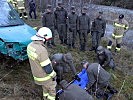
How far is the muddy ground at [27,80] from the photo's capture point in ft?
22.1

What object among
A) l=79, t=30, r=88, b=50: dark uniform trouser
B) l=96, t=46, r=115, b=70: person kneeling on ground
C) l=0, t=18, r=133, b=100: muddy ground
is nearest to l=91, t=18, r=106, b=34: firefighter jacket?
l=79, t=30, r=88, b=50: dark uniform trouser

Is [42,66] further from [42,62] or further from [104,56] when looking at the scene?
[104,56]

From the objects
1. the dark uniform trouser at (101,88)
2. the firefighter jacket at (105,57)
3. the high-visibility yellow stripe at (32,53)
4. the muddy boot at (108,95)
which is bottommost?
the muddy boot at (108,95)

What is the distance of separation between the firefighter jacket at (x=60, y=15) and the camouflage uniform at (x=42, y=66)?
4.84 metres

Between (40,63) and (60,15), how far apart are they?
5.10 m

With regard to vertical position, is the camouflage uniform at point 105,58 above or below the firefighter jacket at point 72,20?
below

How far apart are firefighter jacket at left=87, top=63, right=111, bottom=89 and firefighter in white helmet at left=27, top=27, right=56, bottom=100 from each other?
1454 millimetres

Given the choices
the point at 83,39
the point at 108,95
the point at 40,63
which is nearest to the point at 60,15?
the point at 83,39

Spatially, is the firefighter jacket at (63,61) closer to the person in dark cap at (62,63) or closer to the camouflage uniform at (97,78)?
the person in dark cap at (62,63)

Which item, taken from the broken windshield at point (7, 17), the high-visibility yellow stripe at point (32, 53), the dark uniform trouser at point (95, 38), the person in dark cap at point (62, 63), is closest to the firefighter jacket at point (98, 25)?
the dark uniform trouser at point (95, 38)

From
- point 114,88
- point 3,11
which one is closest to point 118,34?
point 114,88

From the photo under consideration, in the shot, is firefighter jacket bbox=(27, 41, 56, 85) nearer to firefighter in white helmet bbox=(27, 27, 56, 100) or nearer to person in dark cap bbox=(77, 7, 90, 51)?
firefighter in white helmet bbox=(27, 27, 56, 100)

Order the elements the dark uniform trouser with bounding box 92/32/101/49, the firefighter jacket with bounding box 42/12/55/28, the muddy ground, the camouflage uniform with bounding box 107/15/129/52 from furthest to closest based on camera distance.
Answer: the camouflage uniform with bounding box 107/15/129/52 → the dark uniform trouser with bounding box 92/32/101/49 → the firefighter jacket with bounding box 42/12/55/28 → the muddy ground

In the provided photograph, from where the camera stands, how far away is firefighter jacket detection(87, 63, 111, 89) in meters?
7.12
